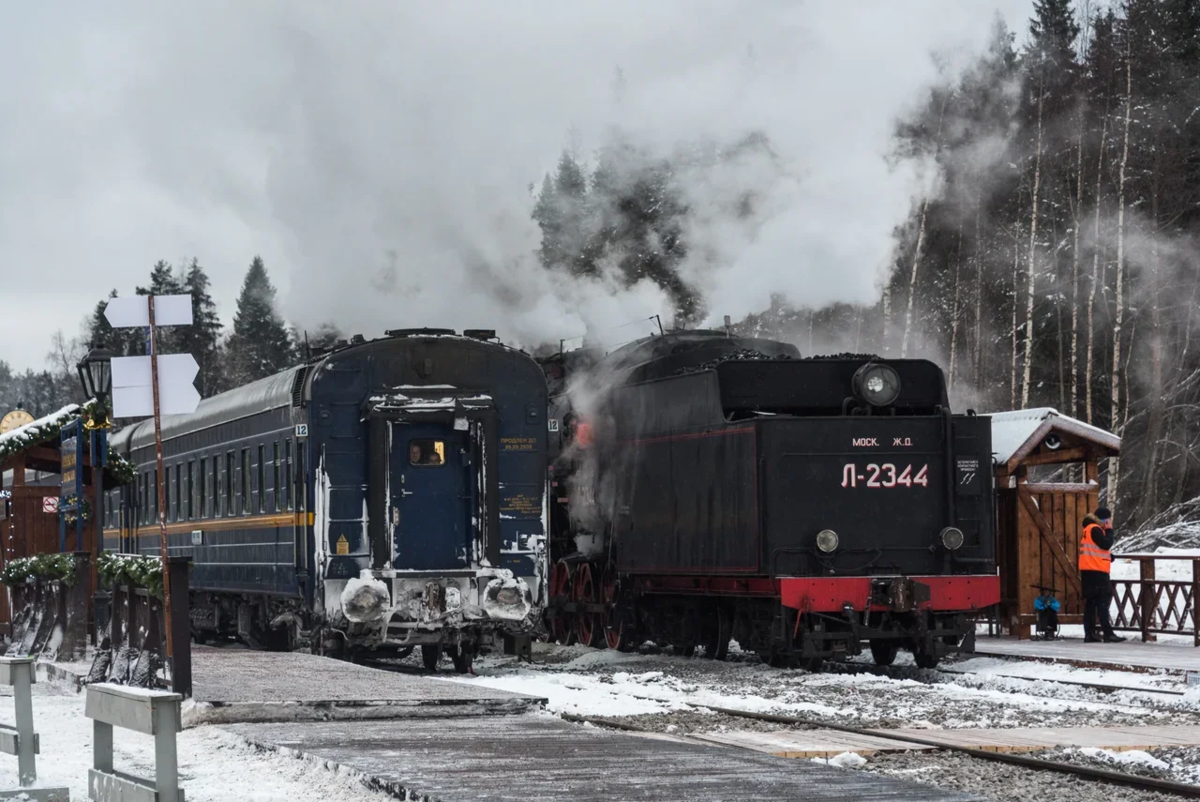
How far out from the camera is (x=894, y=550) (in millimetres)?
18172

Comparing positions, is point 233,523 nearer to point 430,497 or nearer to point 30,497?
point 30,497

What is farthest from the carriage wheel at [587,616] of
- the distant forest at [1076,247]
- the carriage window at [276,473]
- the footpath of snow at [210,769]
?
the distant forest at [1076,247]

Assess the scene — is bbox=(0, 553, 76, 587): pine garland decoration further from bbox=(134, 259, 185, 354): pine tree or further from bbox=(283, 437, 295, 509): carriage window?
bbox=(134, 259, 185, 354): pine tree

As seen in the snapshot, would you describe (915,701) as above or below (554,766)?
below

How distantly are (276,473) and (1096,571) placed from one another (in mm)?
8828

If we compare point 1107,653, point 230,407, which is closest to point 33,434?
point 230,407

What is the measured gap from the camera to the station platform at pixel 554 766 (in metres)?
8.39

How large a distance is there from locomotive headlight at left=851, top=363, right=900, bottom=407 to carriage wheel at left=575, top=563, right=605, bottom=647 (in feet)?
16.5

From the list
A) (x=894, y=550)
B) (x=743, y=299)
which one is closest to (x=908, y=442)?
(x=894, y=550)

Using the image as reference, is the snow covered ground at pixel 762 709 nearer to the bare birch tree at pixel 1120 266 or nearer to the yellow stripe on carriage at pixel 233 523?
the yellow stripe on carriage at pixel 233 523

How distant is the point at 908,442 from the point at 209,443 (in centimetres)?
859

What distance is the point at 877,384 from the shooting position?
18.4 meters

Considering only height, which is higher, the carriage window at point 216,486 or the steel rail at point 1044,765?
the carriage window at point 216,486

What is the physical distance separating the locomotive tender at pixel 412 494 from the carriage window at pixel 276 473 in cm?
3
